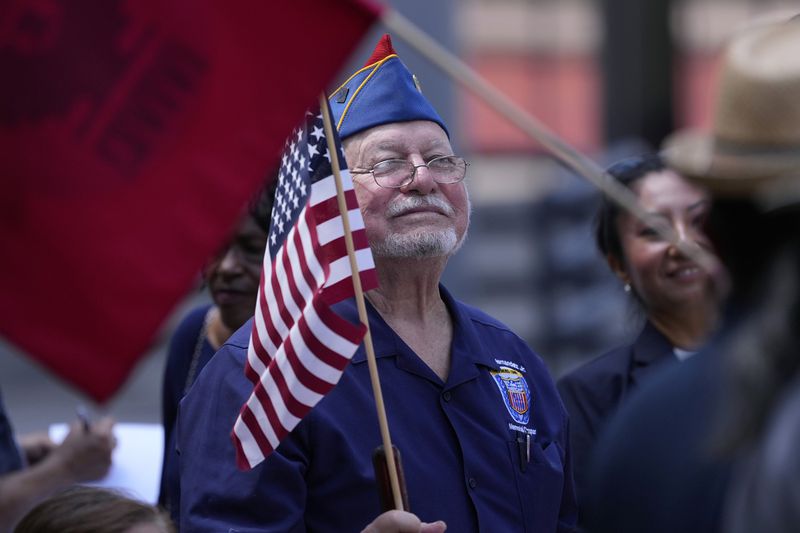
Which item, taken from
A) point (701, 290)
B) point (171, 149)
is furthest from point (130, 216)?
point (701, 290)

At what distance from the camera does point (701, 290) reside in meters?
4.36

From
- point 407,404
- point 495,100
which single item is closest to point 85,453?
point 407,404

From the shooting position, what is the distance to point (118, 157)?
8.95 feet

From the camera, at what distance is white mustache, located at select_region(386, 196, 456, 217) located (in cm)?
362

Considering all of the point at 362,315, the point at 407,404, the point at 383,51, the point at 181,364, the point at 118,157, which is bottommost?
the point at 407,404

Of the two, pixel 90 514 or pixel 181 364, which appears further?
pixel 181 364

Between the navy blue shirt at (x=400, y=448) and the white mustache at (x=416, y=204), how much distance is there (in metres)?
0.25

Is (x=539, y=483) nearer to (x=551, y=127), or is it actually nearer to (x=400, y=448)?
(x=400, y=448)

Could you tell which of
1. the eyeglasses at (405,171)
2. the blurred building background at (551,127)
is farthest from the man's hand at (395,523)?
the blurred building background at (551,127)

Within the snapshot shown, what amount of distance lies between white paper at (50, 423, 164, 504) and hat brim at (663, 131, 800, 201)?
2586mm

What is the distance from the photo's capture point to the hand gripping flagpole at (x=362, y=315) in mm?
3076

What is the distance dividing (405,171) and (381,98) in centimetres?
21

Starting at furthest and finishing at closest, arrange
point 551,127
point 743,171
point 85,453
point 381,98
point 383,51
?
point 551,127
point 85,453
point 383,51
point 381,98
point 743,171

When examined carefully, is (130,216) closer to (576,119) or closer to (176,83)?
(176,83)
